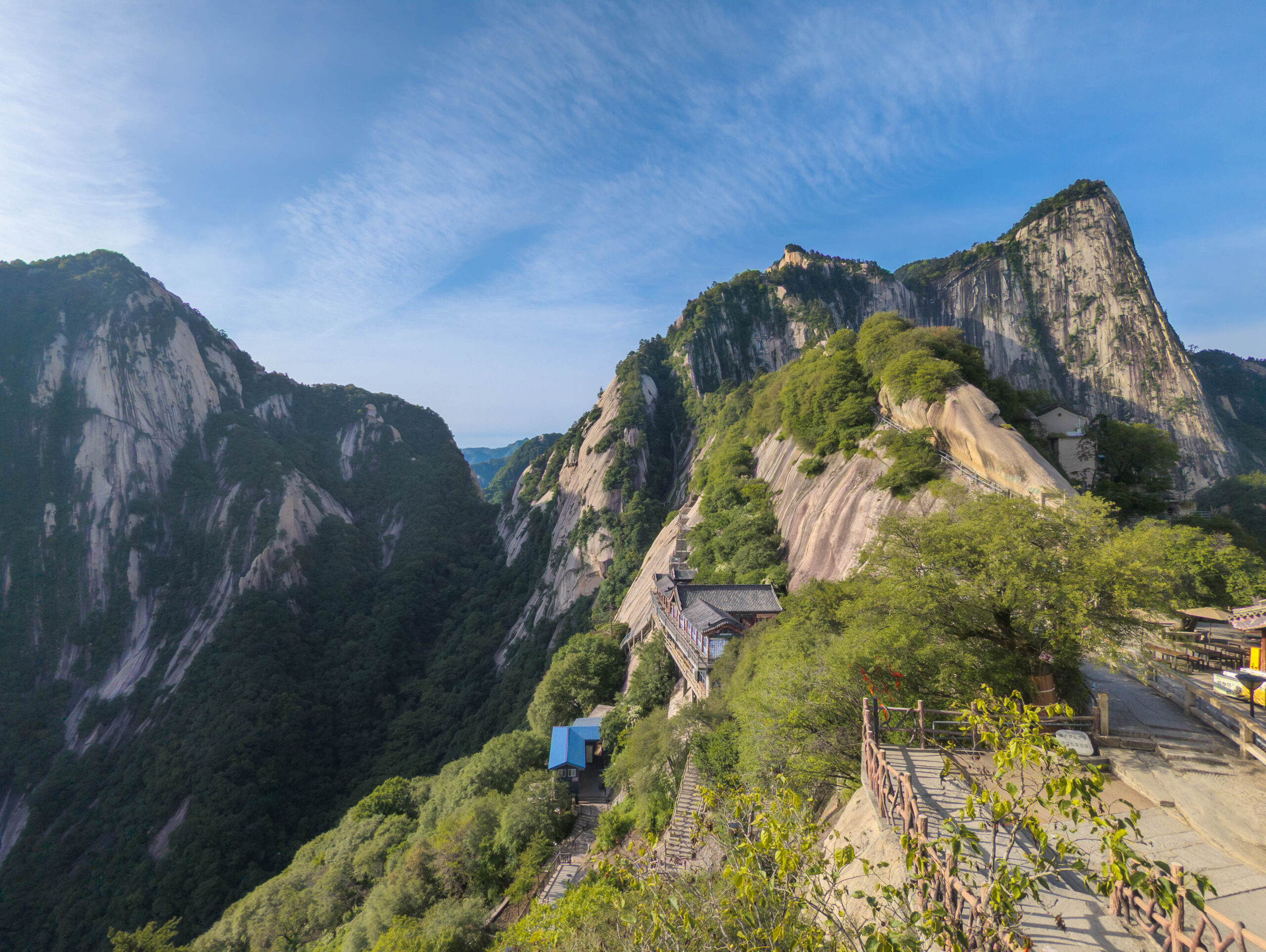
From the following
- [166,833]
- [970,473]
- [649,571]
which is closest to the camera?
[970,473]

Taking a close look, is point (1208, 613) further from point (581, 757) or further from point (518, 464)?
point (518, 464)

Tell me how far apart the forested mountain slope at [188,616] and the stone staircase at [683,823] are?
112 ft

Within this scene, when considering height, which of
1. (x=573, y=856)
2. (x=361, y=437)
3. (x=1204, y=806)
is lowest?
(x=573, y=856)

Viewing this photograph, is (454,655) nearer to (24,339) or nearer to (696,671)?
(696,671)

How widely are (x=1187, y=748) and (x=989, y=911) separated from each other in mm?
11275

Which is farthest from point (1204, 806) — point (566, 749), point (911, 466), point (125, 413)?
point (125, 413)

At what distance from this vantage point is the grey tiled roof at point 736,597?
31.2 m

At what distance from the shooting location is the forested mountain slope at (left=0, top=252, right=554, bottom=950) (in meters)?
50.3

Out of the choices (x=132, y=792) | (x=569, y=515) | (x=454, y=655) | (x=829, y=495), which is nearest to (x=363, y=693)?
(x=454, y=655)

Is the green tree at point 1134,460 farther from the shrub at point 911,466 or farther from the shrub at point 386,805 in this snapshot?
the shrub at point 386,805

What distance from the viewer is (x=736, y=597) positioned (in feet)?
105

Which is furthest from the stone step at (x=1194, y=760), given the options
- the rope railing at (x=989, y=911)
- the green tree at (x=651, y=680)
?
the green tree at (x=651, y=680)

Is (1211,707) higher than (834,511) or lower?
lower

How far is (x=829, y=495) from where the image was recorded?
35.9 meters
